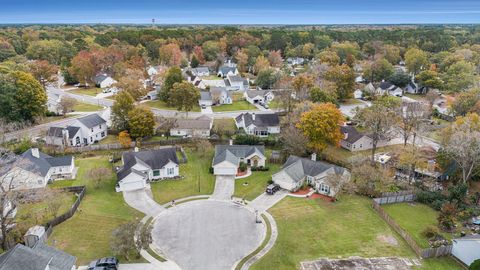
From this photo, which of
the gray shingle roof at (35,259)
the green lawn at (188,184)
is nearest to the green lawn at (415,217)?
the green lawn at (188,184)

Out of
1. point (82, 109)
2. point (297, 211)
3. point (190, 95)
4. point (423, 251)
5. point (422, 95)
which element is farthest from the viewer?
point (422, 95)

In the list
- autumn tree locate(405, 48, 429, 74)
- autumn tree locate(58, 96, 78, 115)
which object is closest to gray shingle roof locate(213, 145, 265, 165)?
autumn tree locate(58, 96, 78, 115)

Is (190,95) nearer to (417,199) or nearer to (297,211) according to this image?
(297,211)

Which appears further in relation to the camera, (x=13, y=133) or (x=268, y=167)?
(x=13, y=133)

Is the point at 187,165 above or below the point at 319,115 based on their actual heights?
below

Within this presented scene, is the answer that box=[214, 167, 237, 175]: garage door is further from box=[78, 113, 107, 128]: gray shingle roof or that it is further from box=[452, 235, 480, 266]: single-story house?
box=[452, 235, 480, 266]: single-story house

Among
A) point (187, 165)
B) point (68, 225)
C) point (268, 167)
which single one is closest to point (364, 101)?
point (268, 167)
